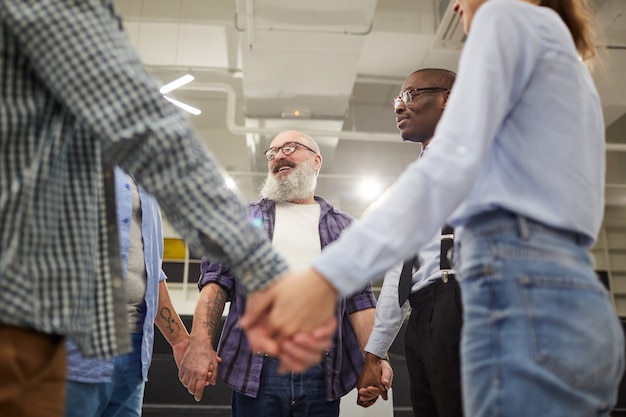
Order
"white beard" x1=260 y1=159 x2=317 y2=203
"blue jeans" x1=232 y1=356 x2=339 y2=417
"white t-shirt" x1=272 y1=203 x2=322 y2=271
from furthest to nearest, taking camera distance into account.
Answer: "white beard" x1=260 y1=159 x2=317 y2=203, "white t-shirt" x1=272 y1=203 x2=322 y2=271, "blue jeans" x1=232 y1=356 x2=339 y2=417

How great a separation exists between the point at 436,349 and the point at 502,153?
0.87m

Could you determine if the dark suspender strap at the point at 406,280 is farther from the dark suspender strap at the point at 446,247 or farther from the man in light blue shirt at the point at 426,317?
the dark suspender strap at the point at 446,247

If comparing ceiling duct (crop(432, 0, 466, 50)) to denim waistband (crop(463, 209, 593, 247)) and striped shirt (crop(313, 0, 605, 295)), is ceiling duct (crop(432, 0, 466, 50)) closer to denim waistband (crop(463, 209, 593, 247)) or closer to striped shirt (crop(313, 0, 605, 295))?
striped shirt (crop(313, 0, 605, 295))

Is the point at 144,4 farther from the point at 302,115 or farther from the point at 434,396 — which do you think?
the point at 434,396

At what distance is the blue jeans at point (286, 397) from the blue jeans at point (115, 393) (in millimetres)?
404

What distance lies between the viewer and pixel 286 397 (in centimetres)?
191

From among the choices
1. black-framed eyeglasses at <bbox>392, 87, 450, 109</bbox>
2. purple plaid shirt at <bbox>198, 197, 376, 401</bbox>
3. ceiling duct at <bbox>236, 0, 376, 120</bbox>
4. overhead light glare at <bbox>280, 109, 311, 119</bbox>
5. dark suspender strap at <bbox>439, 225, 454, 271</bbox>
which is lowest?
purple plaid shirt at <bbox>198, 197, 376, 401</bbox>

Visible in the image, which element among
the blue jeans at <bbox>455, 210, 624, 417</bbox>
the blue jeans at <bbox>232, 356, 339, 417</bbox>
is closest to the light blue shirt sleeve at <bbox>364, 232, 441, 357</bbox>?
the blue jeans at <bbox>232, 356, 339, 417</bbox>

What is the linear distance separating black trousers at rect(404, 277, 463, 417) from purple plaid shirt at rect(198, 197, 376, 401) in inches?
13.0

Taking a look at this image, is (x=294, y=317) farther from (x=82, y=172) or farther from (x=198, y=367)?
(x=198, y=367)

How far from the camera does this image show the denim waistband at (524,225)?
2.60ft

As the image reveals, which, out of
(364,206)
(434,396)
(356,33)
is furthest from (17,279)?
(364,206)

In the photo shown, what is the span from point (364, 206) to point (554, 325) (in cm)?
950

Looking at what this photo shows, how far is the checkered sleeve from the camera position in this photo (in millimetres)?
741
